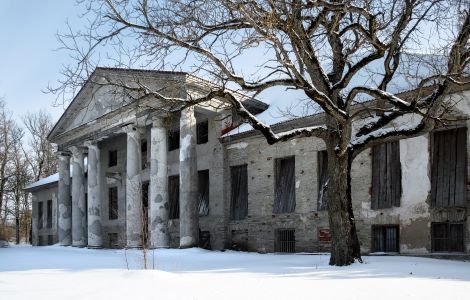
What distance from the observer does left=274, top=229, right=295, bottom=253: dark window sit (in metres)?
18.9

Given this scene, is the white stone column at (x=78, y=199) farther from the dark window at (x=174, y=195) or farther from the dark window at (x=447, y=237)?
the dark window at (x=447, y=237)

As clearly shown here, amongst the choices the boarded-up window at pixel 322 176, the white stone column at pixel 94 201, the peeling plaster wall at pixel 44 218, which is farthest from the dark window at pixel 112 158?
the boarded-up window at pixel 322 176

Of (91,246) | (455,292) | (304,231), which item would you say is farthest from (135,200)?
(455,292)

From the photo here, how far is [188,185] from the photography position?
64.8 ft

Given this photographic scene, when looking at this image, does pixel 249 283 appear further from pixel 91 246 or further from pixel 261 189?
pixel 91 246

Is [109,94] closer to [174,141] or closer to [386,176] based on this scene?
[174,141]

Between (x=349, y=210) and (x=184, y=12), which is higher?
(x=184, y=12)

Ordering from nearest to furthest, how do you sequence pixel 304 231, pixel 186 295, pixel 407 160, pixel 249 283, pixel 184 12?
pixel 186 295 < pixel 249 283 < pixel 184 12 < pixel 407 160 < pixel 304 231

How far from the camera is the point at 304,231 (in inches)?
717

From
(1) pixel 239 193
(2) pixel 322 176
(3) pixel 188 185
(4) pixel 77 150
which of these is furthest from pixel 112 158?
(2) pixel 322 176

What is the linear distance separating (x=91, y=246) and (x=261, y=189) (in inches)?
384

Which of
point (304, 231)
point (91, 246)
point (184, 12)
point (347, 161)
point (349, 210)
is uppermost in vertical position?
point (184, 12)

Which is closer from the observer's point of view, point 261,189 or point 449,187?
point 449,187

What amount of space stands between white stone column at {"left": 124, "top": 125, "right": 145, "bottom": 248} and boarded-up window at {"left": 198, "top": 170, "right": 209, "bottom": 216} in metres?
2.76
